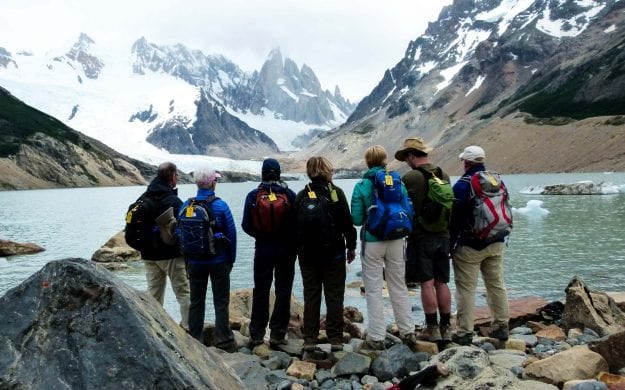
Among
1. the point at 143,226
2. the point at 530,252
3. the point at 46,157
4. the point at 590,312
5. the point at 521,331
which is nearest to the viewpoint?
the point at 143,226

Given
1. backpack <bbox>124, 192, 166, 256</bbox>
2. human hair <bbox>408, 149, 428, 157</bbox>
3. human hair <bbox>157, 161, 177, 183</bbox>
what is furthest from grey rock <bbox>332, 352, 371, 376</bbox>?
human hair <bbox>157, 161, 177, 183</bbox>

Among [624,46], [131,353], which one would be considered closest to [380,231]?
[131,353]

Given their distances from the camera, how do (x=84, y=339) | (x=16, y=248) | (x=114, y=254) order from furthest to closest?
(x=16, y=248) → (x=114, y=254) → (x=84, y=339)

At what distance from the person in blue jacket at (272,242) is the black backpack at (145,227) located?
66.3 inches

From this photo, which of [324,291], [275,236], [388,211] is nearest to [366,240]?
[388,211]

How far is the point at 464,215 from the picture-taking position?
27.1 feet

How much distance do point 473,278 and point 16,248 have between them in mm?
29291

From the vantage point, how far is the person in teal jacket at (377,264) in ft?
25.5

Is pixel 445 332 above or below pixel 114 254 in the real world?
above

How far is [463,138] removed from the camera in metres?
178

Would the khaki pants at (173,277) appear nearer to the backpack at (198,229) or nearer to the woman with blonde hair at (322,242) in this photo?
the backpack at (198,229)

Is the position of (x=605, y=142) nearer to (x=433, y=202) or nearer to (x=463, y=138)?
(x=463, y=138)

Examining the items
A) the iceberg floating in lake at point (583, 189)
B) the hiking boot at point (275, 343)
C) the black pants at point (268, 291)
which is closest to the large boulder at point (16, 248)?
the black pants at point (268, 291)

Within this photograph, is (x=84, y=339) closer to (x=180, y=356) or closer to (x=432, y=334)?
(x=180, y=356)
